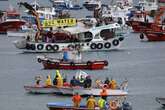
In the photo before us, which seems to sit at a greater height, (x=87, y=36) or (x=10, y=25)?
(x=87, y=36)

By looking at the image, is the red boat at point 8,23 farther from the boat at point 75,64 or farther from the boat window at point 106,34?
the boat at point 75,64

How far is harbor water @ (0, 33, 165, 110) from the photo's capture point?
3305 inches

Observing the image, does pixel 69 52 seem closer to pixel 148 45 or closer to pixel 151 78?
Answer: pixel 151 78

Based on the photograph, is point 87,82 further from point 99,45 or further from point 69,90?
point 99,45

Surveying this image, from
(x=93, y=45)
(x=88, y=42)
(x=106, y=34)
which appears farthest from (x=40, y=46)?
(x=106, y=34)

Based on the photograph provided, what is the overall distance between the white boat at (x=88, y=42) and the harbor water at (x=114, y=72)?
1010mm

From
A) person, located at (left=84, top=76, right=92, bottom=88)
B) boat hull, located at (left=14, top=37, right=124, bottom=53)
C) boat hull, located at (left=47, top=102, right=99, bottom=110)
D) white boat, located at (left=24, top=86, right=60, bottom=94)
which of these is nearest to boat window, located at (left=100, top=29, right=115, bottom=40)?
boat hull, located at (left=14, top=37, right=124, bottom=53)

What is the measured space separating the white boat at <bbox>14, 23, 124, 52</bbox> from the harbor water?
1010 mm

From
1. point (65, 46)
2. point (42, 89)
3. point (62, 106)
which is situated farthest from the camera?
point (65, 46)

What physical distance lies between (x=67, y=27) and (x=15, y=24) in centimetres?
3795

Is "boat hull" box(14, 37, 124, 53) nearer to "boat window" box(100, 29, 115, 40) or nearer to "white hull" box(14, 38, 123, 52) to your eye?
"white hull" box(14, 38, 123, 52)

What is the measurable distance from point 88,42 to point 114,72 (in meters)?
21.3

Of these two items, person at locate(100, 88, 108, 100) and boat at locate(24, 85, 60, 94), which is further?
boat at locate(24, 85, 60, 94)

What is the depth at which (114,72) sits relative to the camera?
106312mm
